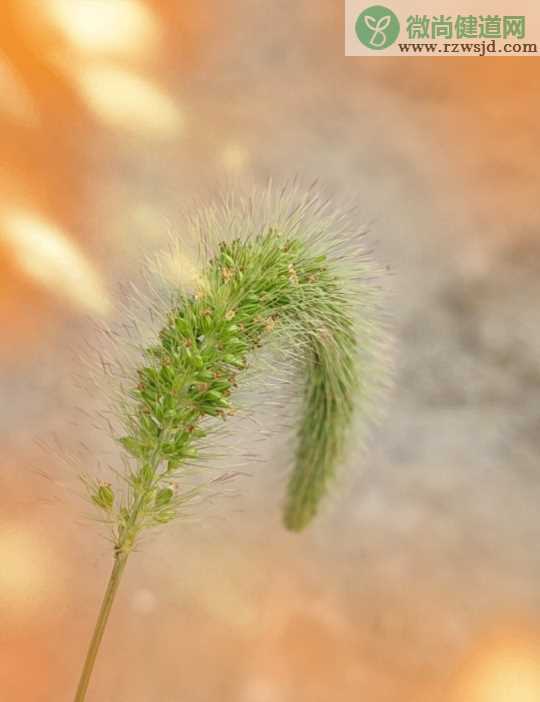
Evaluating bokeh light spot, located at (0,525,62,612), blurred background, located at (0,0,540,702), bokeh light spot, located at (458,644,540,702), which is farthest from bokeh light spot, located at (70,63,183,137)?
bokeh light spot, located at (458,644,540,702)

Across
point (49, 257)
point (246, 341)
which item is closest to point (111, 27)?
point (49, 257)

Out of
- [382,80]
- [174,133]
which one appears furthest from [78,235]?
[382,80]

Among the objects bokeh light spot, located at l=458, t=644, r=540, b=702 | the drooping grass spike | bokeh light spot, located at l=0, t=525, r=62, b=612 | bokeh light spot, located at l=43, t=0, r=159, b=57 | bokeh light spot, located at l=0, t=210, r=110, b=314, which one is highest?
bokeh light spot, located at l=43, t=0, r=159, b=57

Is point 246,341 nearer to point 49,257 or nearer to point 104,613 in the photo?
point 104,613

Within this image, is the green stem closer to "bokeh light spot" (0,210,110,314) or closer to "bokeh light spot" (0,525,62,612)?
"bokeh light spot" (0,525,62,612)

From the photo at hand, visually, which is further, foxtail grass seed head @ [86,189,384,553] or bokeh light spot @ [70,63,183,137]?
bokeh light spot @ [70,63,183,137]

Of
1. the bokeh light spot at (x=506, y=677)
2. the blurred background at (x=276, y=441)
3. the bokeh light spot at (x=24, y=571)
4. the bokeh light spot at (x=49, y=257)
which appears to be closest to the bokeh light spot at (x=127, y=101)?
the blurred background at (x=276, y=441)

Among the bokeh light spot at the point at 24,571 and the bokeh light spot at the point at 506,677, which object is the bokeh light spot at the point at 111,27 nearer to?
the bokeh light spot at the point at 24,571
